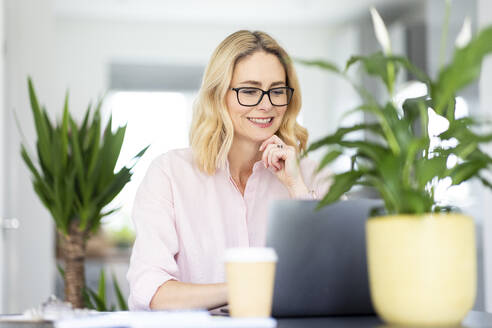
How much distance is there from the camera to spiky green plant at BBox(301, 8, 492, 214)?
3.10ft

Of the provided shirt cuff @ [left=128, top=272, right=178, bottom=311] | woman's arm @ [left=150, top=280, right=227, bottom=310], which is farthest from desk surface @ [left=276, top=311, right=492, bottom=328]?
shirt cuff @ [left=128, top=272, right=178, bottom=311]

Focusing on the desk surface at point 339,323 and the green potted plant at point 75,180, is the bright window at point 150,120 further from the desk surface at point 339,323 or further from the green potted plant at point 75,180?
the desk surface at point 339,323

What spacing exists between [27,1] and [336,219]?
326cm

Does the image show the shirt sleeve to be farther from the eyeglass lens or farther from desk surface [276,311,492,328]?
desk surface [276,311,492,328]

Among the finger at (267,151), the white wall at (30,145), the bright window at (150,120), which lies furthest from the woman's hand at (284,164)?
the bright window at (150,120)

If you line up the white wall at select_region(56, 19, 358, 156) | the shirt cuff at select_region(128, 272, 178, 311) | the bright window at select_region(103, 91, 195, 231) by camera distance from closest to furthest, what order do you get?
the shirt cuff at select_region(128, 272, 178, 311) → the white wall at select_region(56, 19, 358, 156) → the bright window at select_region(103, 91, 195, 231)

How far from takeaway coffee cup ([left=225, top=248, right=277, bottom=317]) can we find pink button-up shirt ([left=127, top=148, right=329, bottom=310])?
648 mm

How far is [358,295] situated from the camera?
4.07ft

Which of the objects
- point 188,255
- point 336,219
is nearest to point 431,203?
point 336,219

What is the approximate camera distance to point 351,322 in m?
1.17

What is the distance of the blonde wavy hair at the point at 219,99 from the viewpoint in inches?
83.0

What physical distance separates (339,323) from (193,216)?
2.95 feet

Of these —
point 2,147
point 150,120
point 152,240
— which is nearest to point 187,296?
point 152,240

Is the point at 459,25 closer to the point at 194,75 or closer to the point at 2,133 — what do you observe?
the point at 2,133
